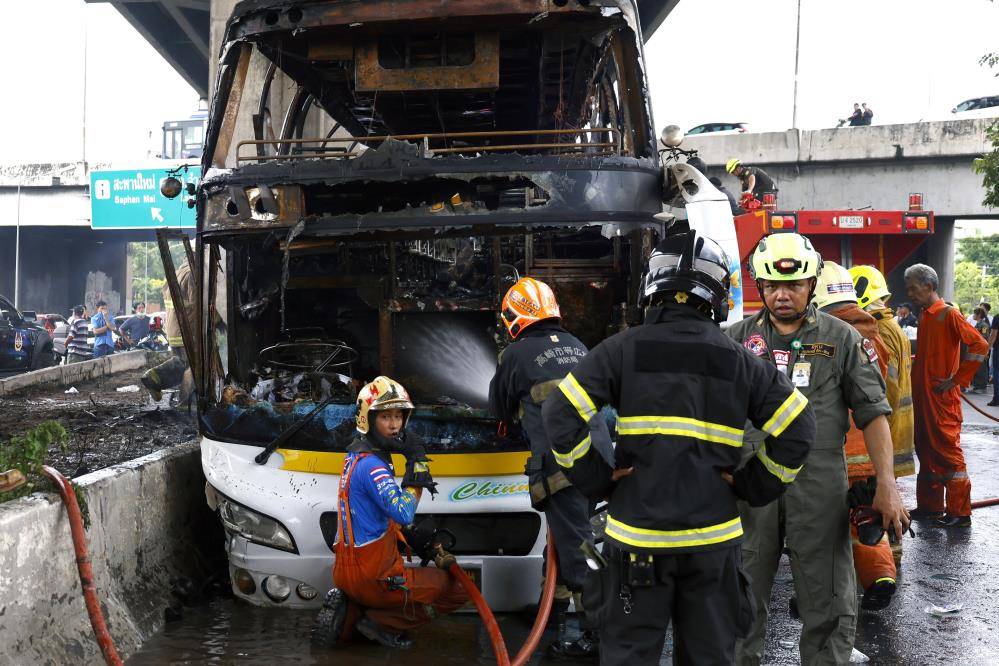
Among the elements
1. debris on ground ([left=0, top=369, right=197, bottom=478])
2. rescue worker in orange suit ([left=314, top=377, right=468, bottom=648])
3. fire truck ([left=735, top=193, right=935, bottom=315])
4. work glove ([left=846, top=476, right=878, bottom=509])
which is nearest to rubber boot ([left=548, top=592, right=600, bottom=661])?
rescue worker in orange suit ([left=314, top=377, right=468, bottom=648])

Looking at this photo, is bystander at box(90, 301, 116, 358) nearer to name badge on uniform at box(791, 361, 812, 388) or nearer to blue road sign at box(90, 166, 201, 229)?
blue road sign at box(90, 166, 201, 229)


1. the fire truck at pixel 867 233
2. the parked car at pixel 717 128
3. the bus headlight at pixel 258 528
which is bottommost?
the bus headlight at pixel 258 528

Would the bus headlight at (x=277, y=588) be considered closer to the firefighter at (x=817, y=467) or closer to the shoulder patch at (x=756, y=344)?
the firefighter at (x=817, y=467)

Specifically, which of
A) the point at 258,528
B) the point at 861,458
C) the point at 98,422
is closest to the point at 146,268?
the point at 98,422

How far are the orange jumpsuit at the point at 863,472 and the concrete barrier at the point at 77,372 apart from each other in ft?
36.2

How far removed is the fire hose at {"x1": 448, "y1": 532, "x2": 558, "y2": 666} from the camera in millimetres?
3633

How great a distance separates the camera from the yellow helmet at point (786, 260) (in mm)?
3586

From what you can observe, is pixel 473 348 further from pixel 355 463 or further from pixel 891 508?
pixel 891 508

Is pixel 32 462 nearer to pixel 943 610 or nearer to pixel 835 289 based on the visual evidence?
pixel 835 289

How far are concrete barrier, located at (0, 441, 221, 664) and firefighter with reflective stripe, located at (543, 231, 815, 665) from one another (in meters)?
2.19

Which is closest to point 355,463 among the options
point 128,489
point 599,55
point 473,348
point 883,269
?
point 128,489

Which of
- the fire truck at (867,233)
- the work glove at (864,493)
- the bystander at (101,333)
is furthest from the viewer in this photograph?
the bystander at (101,333)

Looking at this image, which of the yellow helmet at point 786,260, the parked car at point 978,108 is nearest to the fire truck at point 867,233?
the yellow helmet at point 786,260

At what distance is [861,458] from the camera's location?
4348mm
